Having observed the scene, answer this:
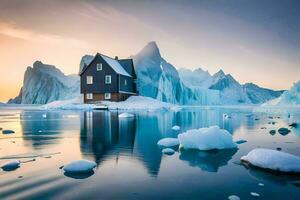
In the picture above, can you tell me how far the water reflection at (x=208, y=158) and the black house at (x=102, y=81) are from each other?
117 feet

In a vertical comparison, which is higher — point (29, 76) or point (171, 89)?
point (29, 76)

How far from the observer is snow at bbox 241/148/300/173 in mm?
6383

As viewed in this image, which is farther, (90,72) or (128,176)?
(90,72)

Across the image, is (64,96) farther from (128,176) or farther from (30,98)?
(128,176)

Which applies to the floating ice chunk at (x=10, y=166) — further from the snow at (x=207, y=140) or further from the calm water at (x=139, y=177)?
the snow at (x=207, y=140)

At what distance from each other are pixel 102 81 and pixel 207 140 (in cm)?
3680

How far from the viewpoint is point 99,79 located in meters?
44.9

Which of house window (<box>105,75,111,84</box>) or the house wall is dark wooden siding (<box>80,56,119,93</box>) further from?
the house wall

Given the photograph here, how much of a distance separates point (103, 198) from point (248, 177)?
343 cm

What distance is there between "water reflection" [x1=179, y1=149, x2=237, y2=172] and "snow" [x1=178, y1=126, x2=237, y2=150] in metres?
0.29

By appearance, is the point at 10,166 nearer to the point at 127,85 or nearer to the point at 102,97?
the point at 102,97

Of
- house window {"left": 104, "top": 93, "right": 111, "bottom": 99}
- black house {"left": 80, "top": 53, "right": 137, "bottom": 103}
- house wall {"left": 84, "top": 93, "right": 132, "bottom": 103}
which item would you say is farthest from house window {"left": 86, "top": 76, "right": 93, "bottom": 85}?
house window {"left": 104, "top": 93, "right": 111, "bottom": 99}

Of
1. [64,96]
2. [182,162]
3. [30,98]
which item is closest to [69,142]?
[182,162]

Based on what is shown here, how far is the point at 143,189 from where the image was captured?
206 inches
